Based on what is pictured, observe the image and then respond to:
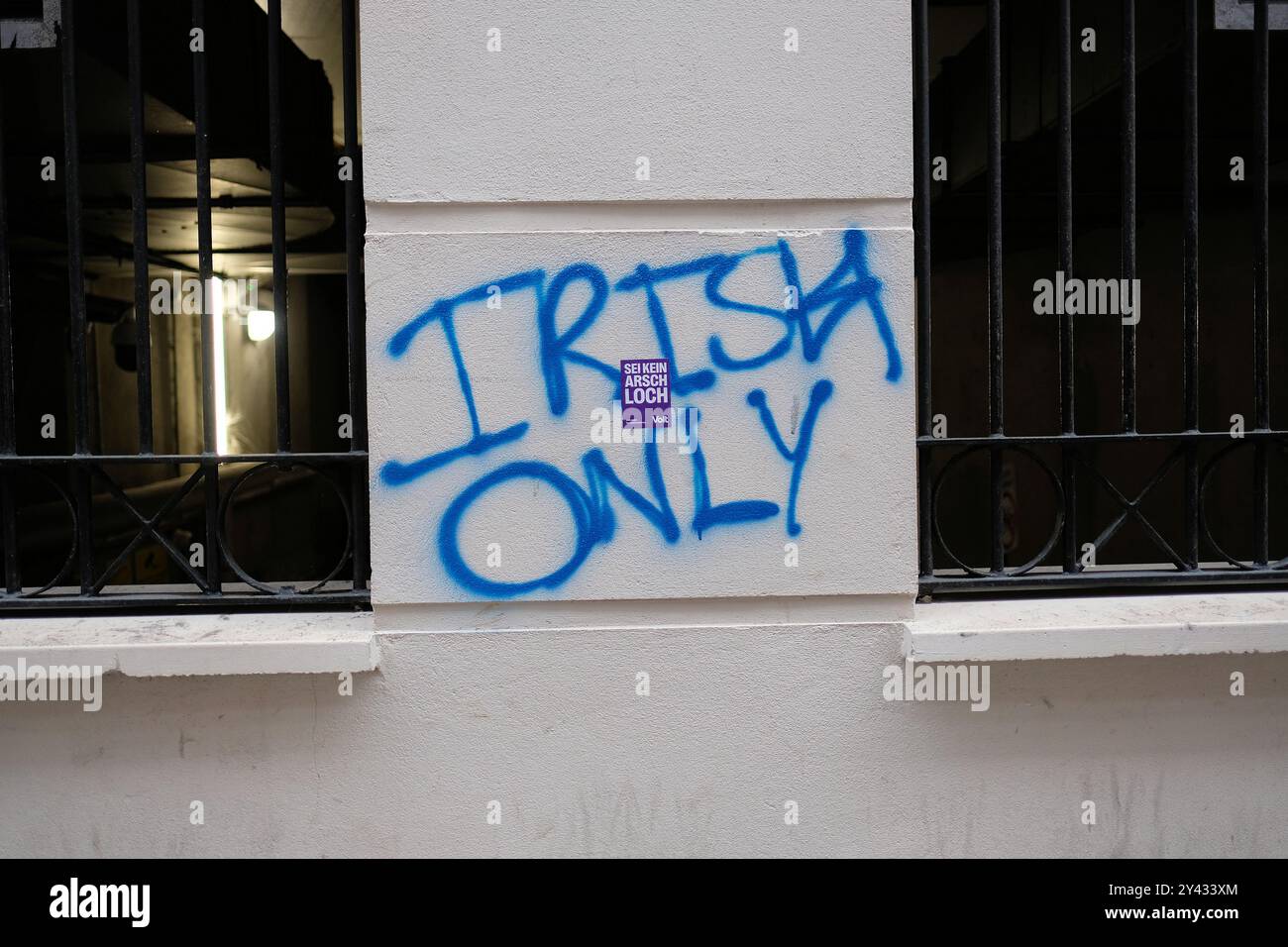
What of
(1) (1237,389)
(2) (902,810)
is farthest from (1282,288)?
(2) (902,810)

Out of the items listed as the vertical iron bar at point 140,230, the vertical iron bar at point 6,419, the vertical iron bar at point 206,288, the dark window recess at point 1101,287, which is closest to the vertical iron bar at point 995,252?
the dark window recess at point 1101,287

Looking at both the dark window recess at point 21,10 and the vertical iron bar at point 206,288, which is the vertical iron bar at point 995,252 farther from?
the dark window recess at point 21,10

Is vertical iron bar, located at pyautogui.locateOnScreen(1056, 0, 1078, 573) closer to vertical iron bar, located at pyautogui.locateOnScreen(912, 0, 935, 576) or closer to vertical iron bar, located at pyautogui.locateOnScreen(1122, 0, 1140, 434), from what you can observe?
vertical iron bar, located at pyautogui.locateOnScreen(1122, 0, 1140, 434)

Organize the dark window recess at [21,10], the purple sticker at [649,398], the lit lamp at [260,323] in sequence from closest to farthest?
the purple sticker at [649,398]
the dark window recess at [21,10]
the lit lamp at [260,323]

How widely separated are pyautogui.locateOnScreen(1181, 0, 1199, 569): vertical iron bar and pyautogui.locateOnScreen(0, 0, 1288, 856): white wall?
541 millimetres

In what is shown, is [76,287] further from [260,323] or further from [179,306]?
[260,323]

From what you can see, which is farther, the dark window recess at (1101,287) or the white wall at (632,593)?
the dark window recess at (1101,287)

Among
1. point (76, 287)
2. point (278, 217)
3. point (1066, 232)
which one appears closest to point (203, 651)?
point (76, 287)

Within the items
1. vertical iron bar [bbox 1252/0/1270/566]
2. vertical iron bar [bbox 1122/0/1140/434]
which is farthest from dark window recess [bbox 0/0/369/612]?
vertical iron bar [bbox 1252/0/1270/566]

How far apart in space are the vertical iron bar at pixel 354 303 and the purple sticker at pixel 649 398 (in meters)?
0.99

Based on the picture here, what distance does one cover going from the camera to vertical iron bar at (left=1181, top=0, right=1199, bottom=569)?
10.9 feet

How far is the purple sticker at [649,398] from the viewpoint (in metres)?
3.18

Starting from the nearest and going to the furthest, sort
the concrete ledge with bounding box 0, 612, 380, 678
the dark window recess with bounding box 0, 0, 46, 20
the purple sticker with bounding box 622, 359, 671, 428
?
1. the concrete ledge with bounding box 0, 612, 380, 678
2. the purple sticker with bounding box 622, 359, 671, 428
3. the dark window recess with bounding box 0, 0, 46, 20
